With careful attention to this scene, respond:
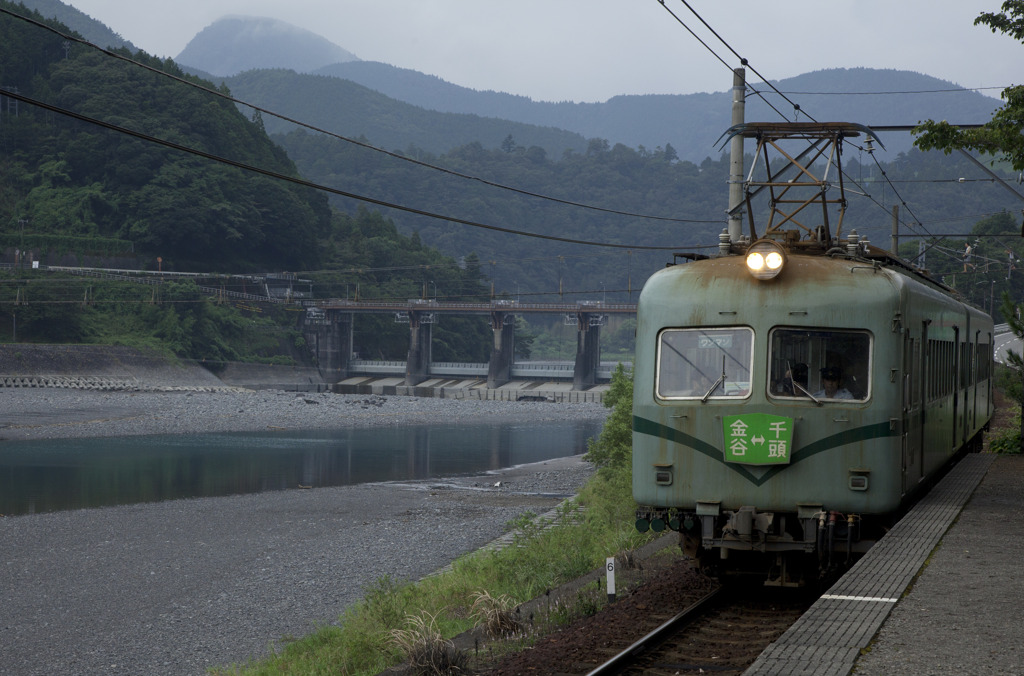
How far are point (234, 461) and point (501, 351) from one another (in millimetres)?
70329

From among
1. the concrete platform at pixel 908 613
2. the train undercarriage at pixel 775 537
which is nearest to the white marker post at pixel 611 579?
the train undercarriage at pixel 775 537

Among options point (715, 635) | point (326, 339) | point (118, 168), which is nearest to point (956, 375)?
point (715, 635)

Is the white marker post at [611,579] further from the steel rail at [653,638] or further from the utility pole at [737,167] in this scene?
the utility pole at [737,167]

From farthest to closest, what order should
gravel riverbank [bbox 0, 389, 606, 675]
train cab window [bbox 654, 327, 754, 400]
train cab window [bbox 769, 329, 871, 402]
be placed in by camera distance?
gravel riverbank [bbox 0, 389, 606, 675]
train cab window [bbox 654, 327, 754, 400]
train cab window [bbox 769, 329, 871, 402]

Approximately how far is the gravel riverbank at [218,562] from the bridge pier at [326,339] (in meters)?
74.6

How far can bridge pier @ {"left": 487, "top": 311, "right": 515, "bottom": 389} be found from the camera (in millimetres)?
110750

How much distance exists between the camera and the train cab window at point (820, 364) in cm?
971

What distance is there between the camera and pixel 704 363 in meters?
10.1

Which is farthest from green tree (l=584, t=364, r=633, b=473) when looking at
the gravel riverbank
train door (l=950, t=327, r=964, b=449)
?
train door (l=950, t=327, r=964, b=449)

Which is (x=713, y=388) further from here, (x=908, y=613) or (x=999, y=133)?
(x=999, y=133)

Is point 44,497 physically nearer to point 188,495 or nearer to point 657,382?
point 188,495

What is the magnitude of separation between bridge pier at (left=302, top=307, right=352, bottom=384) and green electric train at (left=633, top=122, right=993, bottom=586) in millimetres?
106152

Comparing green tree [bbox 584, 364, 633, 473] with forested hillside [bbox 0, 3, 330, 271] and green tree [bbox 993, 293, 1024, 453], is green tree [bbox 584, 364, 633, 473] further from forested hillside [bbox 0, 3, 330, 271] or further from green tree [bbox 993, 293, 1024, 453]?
forested hillside [bbox 0, 3, 330, 271]

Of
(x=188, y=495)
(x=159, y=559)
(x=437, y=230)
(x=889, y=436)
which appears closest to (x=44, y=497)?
(x=188, y=495)
